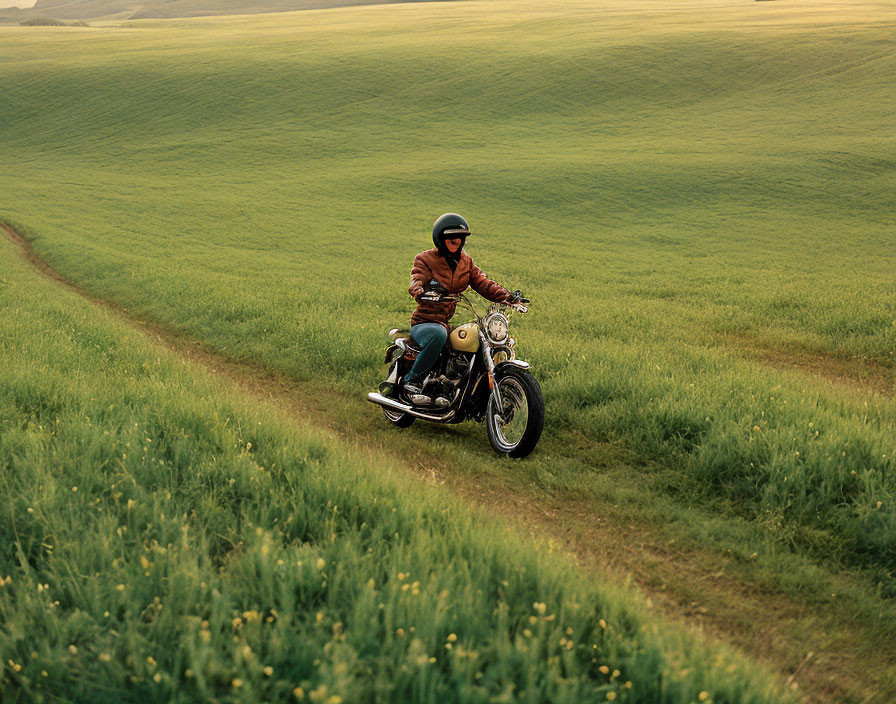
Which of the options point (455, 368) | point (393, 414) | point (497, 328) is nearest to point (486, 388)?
point (455, 368)

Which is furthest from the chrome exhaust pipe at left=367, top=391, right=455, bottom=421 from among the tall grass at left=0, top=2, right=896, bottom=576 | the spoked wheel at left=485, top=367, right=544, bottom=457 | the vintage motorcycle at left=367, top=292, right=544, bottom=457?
the tall grass at left=0, top=2, right=896, bottom=576

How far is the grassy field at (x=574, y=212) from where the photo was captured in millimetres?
6582

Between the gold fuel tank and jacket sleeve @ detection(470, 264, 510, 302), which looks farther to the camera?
jacket sleeve @ detection(470, 264, 510, 302)

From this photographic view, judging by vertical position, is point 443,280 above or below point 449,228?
below

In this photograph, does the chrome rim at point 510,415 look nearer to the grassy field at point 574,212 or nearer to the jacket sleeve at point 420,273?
the grassy field at point 574,212

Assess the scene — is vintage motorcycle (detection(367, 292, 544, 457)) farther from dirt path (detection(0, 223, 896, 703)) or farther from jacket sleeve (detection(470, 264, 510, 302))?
dirt path (detection(0, 223, 896, 703))

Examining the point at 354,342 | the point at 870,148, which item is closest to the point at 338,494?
the point at 354,342

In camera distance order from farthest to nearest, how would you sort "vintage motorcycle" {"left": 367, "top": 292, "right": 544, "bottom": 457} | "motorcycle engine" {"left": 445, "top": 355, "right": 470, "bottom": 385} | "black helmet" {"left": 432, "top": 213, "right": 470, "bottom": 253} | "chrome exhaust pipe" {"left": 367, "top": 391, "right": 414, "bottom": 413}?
"chrome exhaust pipe" {"left": 367, "top": 391, "right": 414, "bottom": 413}
"motorcycle engine" {"left": 445, "top": 355, "right": 470, "bottom": 385}
"black helmet" {"left": 432, "top": 213, "right": 470, "bottom": 253}
"vintage motorcycle" {"left": 367, "top": 292, "right": 544, "bottom": 457}

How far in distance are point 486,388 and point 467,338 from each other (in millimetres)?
588

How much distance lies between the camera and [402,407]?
25.7 feet

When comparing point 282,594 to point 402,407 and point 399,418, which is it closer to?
point 402,407

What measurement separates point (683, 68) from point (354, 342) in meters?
49.6

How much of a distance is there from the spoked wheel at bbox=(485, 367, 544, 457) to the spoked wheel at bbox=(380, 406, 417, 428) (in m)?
1.17

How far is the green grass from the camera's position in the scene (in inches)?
114
